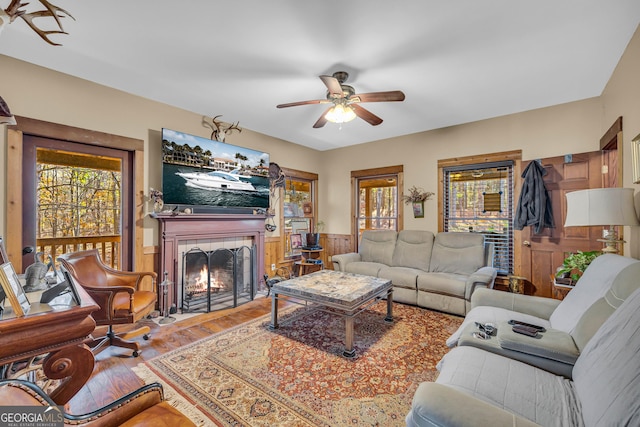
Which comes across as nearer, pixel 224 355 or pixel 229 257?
pixel 224 355

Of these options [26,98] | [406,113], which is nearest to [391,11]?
[406,113]

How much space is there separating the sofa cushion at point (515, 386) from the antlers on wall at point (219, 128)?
152 inches

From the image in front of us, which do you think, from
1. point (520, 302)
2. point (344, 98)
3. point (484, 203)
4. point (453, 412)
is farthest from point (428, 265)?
point (453, 412)

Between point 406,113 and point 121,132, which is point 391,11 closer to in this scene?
point 406,113

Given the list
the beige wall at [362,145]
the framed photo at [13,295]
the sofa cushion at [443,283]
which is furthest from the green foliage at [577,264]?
the framed photo at [13,295]

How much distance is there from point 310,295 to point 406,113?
2.79 metres

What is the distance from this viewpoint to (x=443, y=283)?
3.44 metres

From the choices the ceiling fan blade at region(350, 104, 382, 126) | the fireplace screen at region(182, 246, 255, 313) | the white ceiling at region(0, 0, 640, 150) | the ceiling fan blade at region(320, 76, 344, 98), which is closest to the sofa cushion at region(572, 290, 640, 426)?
the white ceiling at region(0, 0, 640, 150)

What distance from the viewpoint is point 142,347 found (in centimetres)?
256

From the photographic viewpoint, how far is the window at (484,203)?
13.1 ft

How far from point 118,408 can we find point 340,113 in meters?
2.81

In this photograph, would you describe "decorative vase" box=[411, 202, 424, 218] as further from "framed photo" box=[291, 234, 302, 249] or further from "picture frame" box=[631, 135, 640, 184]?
"picture frame" box=[631, 135, 640, 184]

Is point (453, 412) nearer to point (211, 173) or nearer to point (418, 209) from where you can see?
point (211, 173)

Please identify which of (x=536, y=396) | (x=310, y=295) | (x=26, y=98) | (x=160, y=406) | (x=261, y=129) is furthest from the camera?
(x=261, y=129)
